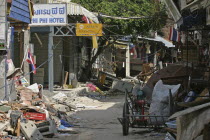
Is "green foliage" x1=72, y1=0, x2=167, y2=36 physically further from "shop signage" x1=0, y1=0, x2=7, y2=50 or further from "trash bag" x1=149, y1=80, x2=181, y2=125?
"trash bag" x1=149, y1=80, x2=181, y2=125

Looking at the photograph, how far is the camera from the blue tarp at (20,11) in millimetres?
15195

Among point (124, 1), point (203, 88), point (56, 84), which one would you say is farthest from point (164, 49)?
point (203, 88)

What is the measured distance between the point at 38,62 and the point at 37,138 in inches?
611

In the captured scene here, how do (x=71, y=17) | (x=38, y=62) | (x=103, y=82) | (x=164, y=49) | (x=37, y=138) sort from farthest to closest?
(x=164, y=49), (x=103, y=82), (x=38, y=62), (x=71, y=17), (x=37, y=138)

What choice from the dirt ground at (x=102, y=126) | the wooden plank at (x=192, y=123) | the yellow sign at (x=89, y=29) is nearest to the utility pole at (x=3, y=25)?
the dirt ground at (x=102, y=126)

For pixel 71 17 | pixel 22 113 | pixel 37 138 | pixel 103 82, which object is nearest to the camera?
pixel 37 138

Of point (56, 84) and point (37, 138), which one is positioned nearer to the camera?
point (37, 138)

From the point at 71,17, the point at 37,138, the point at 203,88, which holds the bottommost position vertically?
the point at 37,138

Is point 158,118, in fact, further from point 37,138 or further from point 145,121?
point 37,138

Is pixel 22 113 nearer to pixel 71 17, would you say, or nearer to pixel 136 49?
pixel 71 17

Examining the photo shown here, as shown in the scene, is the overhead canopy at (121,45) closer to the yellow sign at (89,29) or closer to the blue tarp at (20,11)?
the yellow sign at (89,29)

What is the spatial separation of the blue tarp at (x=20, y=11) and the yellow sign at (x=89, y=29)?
337 centimetres

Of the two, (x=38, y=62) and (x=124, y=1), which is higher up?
(x=124, y=1)

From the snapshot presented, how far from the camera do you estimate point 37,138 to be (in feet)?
35.2
